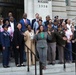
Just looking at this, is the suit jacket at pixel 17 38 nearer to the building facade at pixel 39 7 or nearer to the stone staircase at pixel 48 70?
the stone staircase at pixel 48 70

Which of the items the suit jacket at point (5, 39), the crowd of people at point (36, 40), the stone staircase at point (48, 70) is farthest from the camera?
the crowd of people at point (36, 40)

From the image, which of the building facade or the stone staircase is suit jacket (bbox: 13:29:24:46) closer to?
the stone staircase

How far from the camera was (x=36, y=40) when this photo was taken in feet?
46.9

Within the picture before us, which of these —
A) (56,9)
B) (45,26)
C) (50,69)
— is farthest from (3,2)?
(50,69)

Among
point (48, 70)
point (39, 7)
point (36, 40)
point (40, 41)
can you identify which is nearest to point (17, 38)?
point (36, 40)

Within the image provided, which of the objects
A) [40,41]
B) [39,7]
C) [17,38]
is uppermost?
[39,7]

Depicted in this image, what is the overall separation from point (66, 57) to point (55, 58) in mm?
579

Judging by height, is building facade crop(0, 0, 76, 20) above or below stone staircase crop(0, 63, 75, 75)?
above

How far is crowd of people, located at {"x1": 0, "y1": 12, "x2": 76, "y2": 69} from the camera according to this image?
1416 centimetres

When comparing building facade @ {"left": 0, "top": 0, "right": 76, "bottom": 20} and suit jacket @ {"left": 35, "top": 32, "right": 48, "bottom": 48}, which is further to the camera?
building facade @ {"left": 0, "top": 0, "right": 76, "bottom": 20}

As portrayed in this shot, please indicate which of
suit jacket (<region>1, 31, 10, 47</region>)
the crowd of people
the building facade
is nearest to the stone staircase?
the crowd of people

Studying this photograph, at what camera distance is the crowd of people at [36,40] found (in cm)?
1416

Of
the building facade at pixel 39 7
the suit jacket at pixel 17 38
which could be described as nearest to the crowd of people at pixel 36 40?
the suit jacket at pixel 17 38

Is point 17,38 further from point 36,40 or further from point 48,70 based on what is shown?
point 48,70
